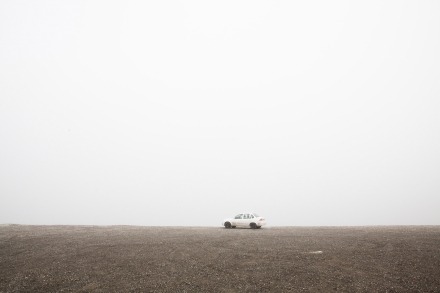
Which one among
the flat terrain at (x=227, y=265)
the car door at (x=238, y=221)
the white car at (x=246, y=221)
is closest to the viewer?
the flat terrain at (x=227, y=265)

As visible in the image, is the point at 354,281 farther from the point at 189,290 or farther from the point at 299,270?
the point at 189,290

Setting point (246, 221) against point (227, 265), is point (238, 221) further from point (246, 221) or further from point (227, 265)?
point (227, 265)

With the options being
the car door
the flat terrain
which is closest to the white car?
the car door

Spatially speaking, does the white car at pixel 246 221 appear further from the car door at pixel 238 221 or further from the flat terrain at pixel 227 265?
the flat terrain at pixel 227 265

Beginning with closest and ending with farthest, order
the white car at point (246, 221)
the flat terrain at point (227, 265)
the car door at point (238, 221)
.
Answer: the flat terrain at point (227, 265), the white car at point (246, 221), the car door at point (238, 221)

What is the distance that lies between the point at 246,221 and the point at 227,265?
17727 mm

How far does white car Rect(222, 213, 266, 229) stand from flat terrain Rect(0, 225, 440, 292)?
35.1ft

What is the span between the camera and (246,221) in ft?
114

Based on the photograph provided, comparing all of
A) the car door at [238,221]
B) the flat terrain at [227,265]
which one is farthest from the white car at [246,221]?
the flat terrain at [227,265]

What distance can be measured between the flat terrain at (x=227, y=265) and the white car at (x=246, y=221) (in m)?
10.7

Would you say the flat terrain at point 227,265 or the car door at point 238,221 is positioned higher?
the car door at point 238,221

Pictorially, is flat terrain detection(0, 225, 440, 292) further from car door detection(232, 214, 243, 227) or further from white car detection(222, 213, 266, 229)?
car door detection(232, 214, 243, 227)

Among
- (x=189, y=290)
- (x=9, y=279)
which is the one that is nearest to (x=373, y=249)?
(x=189, y=290)

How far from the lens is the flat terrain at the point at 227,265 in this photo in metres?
14.8
